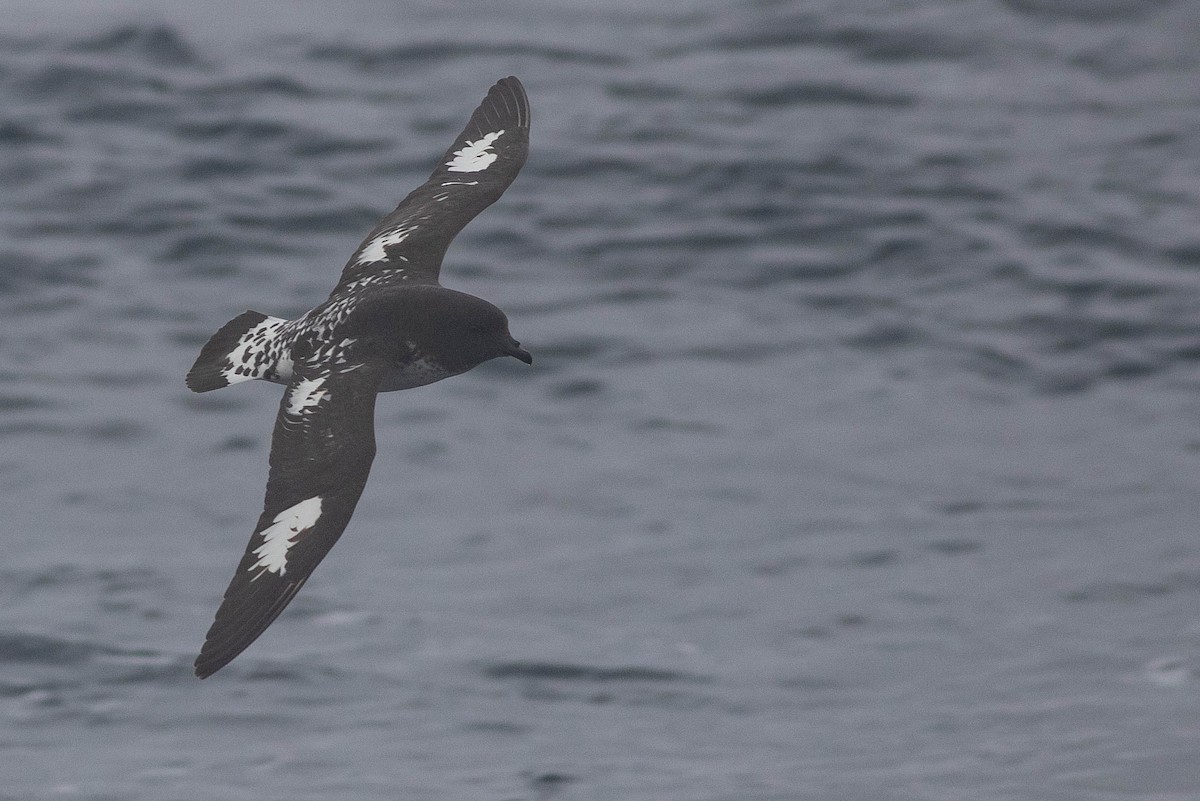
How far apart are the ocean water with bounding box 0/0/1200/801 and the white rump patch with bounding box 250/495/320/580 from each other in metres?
5.26

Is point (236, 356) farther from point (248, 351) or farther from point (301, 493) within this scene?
point (301, 493)

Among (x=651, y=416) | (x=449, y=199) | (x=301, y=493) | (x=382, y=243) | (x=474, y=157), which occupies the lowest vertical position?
(x=651, y=416)

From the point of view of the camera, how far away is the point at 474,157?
1141 cm

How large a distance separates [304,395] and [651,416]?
362 inches

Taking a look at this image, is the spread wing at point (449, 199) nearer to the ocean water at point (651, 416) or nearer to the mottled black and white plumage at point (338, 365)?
the mottled black and white plumage at point (338, 365)

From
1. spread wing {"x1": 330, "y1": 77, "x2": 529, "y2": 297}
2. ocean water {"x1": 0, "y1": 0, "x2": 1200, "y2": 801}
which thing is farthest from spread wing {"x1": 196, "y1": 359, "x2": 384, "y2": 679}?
ocean water {"x1": 0, "y1": 0, "x2": 1200, "y2": 801}

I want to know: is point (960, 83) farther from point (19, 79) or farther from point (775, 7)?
point (19, 79)

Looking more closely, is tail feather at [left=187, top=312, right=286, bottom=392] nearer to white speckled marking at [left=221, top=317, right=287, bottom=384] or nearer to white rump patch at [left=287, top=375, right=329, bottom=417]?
white speckled marking at [left=221, top=317, right=287, bottom=384]

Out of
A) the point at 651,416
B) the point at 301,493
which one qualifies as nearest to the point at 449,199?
the point at 301,493

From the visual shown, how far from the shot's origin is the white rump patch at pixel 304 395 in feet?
29.5

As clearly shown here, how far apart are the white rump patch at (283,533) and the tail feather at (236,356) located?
1206mm

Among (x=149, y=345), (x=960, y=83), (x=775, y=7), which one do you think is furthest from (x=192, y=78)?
(x=960, y=83)

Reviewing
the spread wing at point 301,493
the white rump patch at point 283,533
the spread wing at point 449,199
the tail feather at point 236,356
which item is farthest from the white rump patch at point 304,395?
the spread wing at point 449,199

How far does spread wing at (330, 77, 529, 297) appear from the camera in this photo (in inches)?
408
